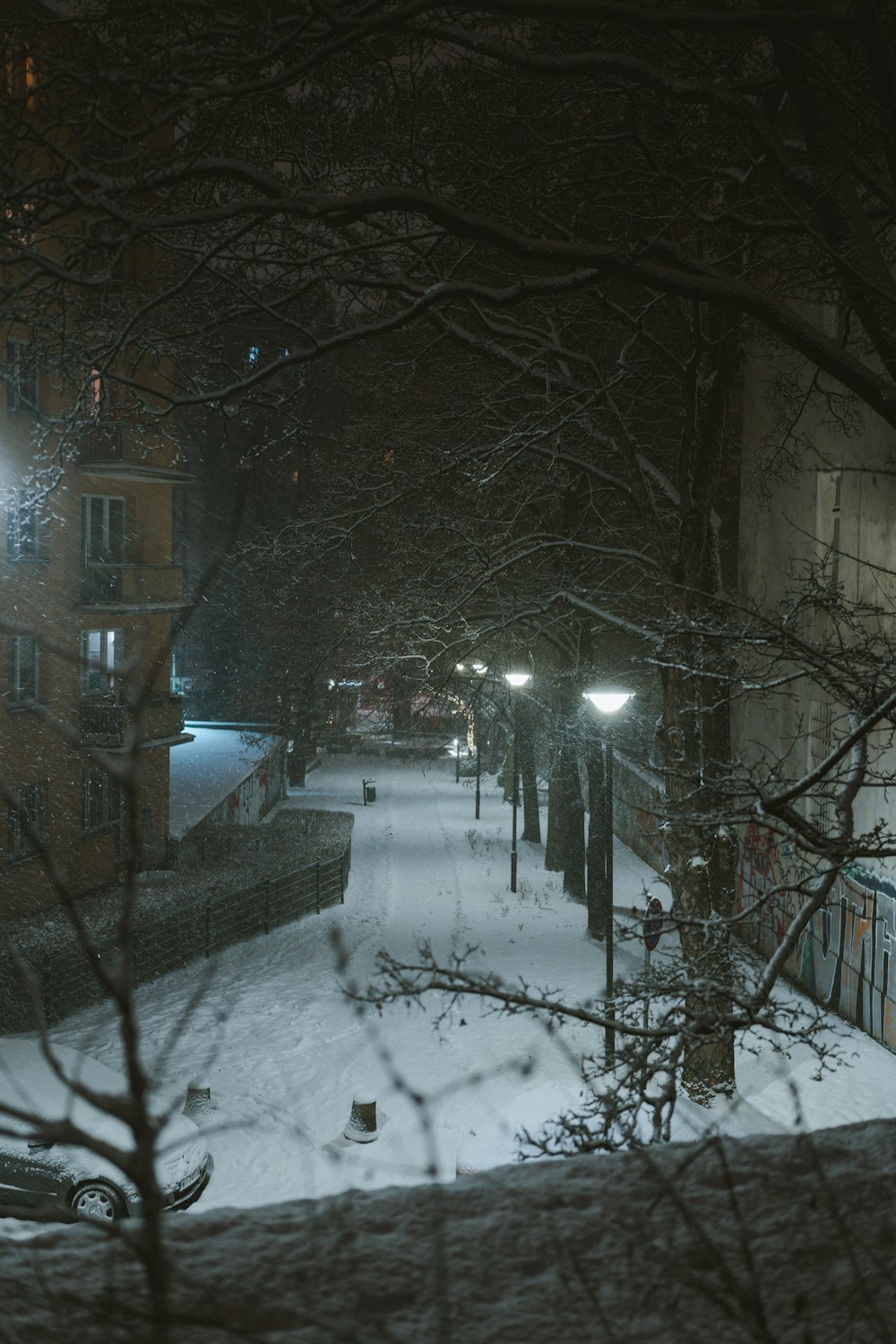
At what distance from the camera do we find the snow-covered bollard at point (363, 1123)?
11.2m

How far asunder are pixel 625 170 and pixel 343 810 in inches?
1214

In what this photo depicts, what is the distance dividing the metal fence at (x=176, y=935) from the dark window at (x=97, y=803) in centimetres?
157

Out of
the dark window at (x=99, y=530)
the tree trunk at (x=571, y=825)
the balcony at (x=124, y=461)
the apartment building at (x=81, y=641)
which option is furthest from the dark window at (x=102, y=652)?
the tree trunk at (x=571, y=825)

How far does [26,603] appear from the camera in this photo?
18656mm

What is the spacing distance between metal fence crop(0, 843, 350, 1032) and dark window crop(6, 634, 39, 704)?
3.91 m

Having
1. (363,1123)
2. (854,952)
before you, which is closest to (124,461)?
(363,1123)

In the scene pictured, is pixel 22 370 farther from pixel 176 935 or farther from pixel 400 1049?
pixel 176 935

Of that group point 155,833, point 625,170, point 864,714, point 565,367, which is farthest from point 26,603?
point 864,714

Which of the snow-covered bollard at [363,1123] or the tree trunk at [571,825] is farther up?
the tree trunk at [571,825]

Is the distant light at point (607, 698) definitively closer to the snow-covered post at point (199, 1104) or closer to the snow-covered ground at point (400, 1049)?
the snow-covered ground at point (400, 1049)

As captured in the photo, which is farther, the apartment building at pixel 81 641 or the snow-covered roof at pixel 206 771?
the snow-covered roof at pixel 206 771

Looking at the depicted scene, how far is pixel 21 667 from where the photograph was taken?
61.3ft

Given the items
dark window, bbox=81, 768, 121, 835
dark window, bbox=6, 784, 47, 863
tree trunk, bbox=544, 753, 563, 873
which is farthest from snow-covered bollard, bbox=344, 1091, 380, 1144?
tree trunk, bbox=544, 753, 563, 873

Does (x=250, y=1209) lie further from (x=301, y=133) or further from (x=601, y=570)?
(x=601, y=570)
